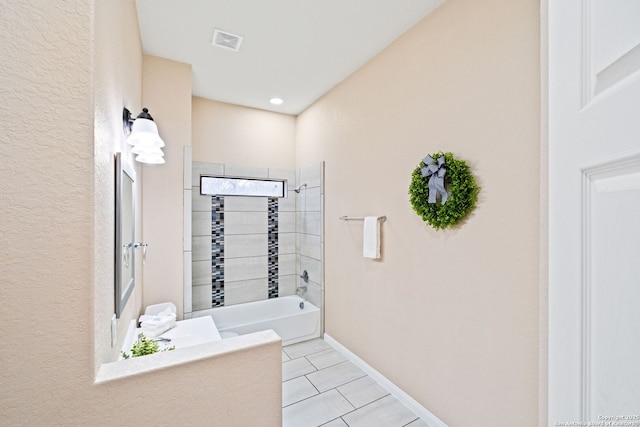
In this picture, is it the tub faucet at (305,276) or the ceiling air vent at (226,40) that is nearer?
the ceiling air vent at (226,40)

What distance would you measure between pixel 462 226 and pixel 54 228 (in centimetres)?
185

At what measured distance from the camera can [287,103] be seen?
335 centimetres

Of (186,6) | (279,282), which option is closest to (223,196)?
(279,282)

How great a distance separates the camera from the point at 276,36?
2.14 m

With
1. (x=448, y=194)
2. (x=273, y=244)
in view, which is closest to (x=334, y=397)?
(x=448, y=194)

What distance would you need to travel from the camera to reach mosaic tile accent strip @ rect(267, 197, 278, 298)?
3.60m

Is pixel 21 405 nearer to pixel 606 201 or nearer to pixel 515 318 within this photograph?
pixel 606 201

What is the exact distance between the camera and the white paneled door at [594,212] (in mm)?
399

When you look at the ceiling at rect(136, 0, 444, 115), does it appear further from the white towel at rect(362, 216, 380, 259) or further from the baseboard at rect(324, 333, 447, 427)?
the baseboard at rect(324, 333, 447, 427)

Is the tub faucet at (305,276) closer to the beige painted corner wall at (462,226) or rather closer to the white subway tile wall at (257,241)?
the white subway tile wall at (257,241)

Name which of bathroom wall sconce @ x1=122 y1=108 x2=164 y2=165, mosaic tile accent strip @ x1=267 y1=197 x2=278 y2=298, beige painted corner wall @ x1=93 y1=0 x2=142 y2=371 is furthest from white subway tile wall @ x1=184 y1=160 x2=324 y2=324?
beige painted corner wall @ x1=93 y1=0 x2=142 y2=371

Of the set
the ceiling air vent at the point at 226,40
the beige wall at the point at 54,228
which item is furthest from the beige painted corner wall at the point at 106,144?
the ceiling air vent at the point at 226,40

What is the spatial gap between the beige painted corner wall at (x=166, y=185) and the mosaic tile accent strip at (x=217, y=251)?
0.68 meters

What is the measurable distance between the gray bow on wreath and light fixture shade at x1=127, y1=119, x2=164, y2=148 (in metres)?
1.66
